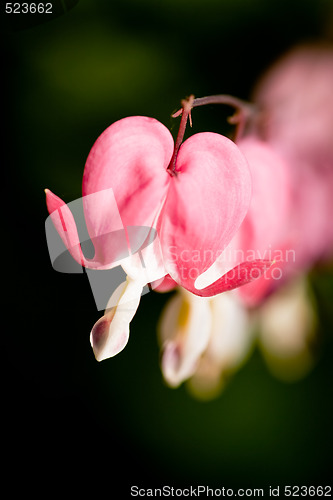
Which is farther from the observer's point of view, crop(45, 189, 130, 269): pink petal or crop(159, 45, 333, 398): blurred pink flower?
crop(159, 45, 333, 398): blurred pink flower

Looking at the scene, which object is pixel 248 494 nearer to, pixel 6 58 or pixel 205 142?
pixel 205 142

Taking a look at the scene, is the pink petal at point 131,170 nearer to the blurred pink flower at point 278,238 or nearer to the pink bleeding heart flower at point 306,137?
the blurred pink flower at point 278,238

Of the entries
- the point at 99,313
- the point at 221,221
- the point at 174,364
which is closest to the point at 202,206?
the point at 221,221

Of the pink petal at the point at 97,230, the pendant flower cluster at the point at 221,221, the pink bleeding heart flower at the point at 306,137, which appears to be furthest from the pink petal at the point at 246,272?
the pink bleeding heart flower at the point at 306,137

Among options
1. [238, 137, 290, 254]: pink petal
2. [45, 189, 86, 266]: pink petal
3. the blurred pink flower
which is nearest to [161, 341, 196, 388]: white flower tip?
the blurred pink flower

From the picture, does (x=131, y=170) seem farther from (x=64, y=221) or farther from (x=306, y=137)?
(x=306, y=137)

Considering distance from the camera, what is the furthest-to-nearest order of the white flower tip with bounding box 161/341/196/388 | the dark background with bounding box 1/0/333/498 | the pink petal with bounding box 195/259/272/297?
the dark background with bounding box 1/0/333/498, the white flower tip with bounding box 161/341/196/388, the pink petal with bounding box 195/259/272/297

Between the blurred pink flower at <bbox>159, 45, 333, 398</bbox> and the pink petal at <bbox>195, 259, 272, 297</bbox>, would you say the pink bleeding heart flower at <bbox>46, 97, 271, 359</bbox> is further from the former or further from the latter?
the blurred pink flower at <bbox>159, 45, 333, 398</bbox>
